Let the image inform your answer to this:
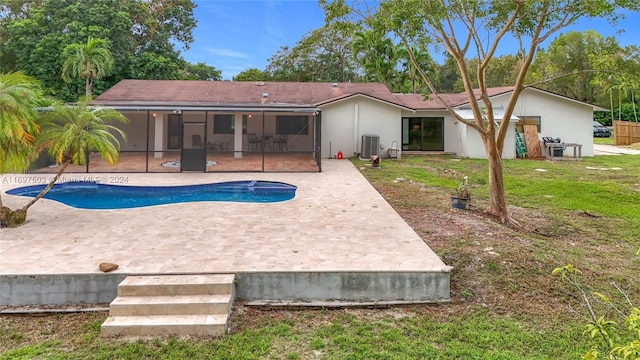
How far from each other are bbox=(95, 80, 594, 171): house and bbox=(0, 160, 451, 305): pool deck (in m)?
7.66

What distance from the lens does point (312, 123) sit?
20.7m

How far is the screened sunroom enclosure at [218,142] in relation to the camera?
14883mm

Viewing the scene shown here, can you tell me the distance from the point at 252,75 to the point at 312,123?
17.7m

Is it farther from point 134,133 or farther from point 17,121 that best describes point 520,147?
point 17,121

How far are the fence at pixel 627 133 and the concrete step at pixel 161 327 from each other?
31.2m

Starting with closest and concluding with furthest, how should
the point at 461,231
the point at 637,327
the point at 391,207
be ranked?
the point at 637,327, the point at 461,231, the point at 391,207

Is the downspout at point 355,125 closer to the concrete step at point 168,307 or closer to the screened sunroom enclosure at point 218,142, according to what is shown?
the screened sunroom enclosure at point 218,142

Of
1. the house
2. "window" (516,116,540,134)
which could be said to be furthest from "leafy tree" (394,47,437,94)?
"window" (516,116,540,134)

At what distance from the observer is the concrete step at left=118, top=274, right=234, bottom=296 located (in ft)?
15.1

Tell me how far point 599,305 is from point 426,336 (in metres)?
2.46

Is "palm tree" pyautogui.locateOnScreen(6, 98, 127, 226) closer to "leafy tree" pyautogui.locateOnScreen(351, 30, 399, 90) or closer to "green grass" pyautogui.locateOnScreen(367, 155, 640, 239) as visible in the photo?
"green grass" pyautogui.locateOnScreen(367, 155, 640, 239)

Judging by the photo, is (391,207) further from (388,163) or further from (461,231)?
(388,163)

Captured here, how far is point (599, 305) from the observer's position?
484cm

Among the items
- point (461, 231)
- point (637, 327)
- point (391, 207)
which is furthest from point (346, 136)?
point (637, 327)
